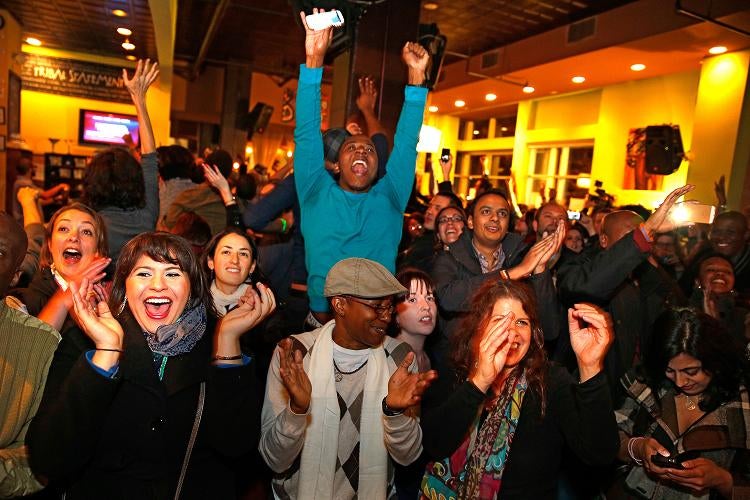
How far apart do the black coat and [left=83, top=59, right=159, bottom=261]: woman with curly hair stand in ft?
4.78

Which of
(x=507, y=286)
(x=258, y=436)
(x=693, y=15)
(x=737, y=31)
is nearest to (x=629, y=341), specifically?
(x=507, y=286)

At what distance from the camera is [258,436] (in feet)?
5.50

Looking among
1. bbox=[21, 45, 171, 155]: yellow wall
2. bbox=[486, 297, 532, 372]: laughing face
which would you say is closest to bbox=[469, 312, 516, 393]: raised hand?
bbox=[486, 297, 532, 372]: laughing face

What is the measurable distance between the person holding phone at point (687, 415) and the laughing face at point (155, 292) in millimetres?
1662

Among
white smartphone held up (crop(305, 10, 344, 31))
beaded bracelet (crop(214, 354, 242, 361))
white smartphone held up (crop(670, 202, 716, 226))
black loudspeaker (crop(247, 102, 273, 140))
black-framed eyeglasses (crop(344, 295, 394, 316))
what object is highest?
black loudspeaker (crop(247, 102, 273, 140))

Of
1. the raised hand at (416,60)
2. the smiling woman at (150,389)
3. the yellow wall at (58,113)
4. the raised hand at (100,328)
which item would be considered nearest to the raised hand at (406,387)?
the smiling woman at (150,389)

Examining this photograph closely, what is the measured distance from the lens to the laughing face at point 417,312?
7.78ft

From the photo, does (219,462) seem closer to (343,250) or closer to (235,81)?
(343,250)

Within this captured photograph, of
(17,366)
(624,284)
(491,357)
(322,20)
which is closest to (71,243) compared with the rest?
(17,366)

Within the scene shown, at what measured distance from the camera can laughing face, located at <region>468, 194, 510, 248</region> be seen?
2742mm

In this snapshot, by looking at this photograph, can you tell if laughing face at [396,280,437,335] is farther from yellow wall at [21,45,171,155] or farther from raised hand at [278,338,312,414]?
yellow wall at [21,45,171,155]

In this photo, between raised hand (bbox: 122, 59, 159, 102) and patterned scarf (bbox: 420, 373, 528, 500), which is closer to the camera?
patterned scarf (bbox: 420, 373, 528, 500)

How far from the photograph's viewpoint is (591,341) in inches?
67.7

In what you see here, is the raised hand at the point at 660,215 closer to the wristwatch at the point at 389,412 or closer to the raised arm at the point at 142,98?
the wristwatch at the point at 389,412
